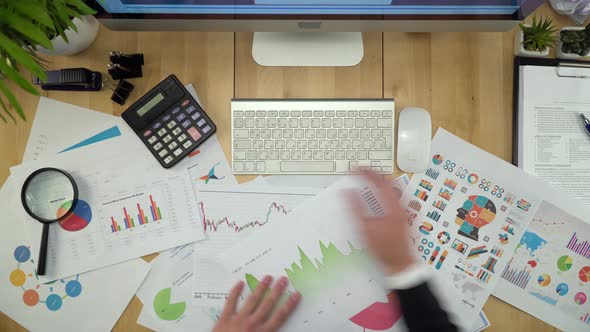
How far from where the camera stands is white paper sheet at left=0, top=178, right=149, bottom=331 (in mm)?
898

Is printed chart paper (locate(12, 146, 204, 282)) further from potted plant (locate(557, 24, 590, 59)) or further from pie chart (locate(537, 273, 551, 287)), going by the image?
potted plant (locate(557, 24, 590, 59))

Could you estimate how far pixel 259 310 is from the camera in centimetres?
88

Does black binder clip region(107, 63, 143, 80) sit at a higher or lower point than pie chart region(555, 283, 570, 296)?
higher

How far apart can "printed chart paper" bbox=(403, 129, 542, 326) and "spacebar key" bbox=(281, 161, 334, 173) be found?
0.18 m

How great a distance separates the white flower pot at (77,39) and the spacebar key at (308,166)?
492 millimetres

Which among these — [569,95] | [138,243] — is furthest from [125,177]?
[569,95]

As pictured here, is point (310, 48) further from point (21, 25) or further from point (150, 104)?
point (21, 25)

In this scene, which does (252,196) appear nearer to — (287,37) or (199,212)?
(199,212)

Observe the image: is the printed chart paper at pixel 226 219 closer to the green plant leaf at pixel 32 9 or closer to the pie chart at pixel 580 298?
the green plant leaf at pixel 32 9

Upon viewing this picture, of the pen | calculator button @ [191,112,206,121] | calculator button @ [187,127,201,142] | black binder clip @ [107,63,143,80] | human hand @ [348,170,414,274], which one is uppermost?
black binder clip @ [107,63,143,80]

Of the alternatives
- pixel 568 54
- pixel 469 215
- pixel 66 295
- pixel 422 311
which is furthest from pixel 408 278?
pixel 66 295

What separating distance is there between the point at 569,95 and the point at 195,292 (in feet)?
2.97

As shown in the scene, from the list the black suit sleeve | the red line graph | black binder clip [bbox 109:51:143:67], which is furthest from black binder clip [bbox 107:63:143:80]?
the black suit sleeve

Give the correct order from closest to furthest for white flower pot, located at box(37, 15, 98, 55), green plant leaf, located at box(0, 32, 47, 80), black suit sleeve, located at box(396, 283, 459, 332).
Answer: green plant leaf, located at box(0, 32, 47, 80) < black suit sleeve, located at box(396, 283, 459, 332) < white flower pot, located at box(37, 15, 98, 55)
